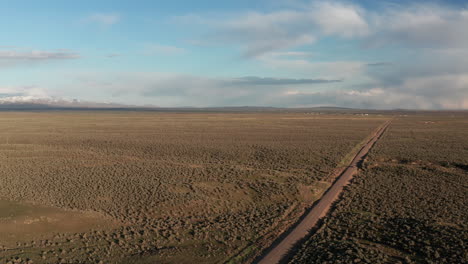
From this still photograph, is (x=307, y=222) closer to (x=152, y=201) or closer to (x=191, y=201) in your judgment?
(x=191, y=201)

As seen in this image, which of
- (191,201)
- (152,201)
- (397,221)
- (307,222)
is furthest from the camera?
(191,201)

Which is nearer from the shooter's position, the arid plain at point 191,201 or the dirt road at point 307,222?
the dirt road at point 307,222

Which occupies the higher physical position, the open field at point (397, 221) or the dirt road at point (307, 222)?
the open field at point (397, 221)

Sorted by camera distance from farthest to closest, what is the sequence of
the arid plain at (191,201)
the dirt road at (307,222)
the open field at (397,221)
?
1. the arid plain at (191,201)
2. the dirt road at (307,222)
3. the open field at (397,221)

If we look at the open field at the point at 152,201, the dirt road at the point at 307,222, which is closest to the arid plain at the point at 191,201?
the open field at the point at 152,201

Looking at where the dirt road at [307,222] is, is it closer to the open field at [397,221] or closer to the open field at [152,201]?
the open field at [397,221]

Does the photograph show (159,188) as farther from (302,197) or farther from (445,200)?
(445,200)

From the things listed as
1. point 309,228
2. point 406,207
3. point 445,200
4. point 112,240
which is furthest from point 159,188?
point 445,200

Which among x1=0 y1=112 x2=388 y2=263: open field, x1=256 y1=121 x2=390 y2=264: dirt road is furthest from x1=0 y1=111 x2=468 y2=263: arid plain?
x1=256 y1=121 x2=390 y2=264: dirt road

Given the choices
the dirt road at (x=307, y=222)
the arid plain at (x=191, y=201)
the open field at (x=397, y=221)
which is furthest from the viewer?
the arid plain at (x=191, y=201)

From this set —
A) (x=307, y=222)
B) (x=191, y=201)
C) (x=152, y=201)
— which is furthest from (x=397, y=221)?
(x=152, y=201)
